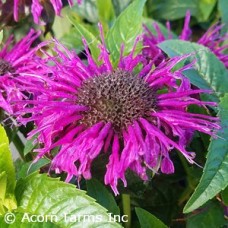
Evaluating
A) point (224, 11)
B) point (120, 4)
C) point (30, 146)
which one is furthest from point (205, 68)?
point (120, 4)

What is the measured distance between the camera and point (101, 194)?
0.59 meters

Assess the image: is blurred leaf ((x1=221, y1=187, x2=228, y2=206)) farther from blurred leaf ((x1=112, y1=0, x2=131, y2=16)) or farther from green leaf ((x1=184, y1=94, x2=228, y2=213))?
blurred leaf ((x1=112, y1=0, x2=131, y2=16))

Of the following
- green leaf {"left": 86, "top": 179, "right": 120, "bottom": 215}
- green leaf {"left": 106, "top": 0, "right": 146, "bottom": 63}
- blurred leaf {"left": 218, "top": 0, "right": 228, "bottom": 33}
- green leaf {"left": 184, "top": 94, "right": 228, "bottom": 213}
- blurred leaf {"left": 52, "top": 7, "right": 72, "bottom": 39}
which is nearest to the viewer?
green leaf {"left": 184, "top": 94, "right": 228, "bottom": 213}

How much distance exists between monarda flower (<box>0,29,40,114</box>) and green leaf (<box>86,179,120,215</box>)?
125mm

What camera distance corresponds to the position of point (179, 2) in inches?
47.9

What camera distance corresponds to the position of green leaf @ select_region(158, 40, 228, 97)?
2.19ft

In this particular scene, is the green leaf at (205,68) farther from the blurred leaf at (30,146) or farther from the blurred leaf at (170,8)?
the blurred leaf at (170,8)

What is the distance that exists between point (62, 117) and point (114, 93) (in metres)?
0.06

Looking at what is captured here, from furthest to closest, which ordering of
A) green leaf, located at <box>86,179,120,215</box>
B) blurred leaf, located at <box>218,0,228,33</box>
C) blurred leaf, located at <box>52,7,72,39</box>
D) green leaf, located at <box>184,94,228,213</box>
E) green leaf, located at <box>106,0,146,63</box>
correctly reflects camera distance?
blurred leaf, located at <box>52,7,72,39</box>, blurred leaf, located at <box>218,0,228,33</box>, green leaf, located at <box>106,0,146,63</box>, green leaf, located at <box>86,179,120,215</box>, green leaf, located at <box>184,94,228,213</box>

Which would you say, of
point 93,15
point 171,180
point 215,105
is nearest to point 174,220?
point 171,180

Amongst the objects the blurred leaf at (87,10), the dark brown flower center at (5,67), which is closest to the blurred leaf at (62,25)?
the blurred leaf at (87,10)

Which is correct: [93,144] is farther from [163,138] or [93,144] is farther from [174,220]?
[174,220]

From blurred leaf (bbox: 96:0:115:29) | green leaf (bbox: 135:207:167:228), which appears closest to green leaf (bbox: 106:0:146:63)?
green leaf (bbox: 135:207:167:228)

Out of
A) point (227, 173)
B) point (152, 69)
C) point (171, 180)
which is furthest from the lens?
point (171, 180)
